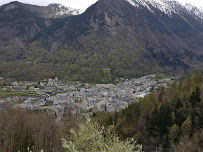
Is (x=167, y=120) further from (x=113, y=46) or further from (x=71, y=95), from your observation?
(x=113, y=46)

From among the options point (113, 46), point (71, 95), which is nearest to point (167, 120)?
point (71, 95)

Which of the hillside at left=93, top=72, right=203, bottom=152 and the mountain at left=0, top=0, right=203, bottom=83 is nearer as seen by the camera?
the hillside at left=93, top=72, right=203, bottom=152

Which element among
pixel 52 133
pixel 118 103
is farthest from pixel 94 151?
pixel 118 103

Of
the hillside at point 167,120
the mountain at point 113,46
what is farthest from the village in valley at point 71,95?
the hillside at point 167,120

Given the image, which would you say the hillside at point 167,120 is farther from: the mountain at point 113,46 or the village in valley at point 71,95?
the mountain at point 113,46

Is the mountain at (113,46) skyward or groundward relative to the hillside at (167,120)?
skyward

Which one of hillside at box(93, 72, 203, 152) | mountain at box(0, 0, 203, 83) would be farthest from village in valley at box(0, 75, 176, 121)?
hillside at box(93, 72, 203, 152)

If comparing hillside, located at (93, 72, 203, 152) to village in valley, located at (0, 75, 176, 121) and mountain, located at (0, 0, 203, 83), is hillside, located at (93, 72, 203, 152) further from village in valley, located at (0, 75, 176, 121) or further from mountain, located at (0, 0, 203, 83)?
mountain, located at (0, 0, 203, 83)
